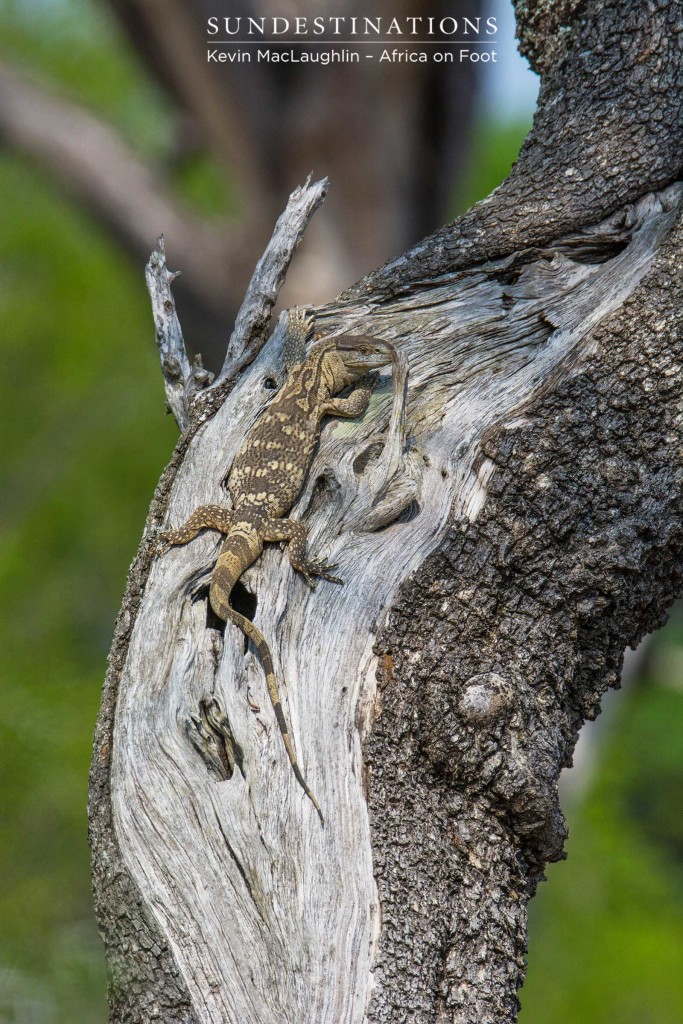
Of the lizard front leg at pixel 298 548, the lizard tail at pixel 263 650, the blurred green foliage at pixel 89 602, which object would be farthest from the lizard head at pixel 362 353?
the blurred green foliage at pixel 89 602

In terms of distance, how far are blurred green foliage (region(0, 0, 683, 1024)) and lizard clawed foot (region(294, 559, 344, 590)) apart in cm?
357

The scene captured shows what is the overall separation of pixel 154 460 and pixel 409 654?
41.1ft

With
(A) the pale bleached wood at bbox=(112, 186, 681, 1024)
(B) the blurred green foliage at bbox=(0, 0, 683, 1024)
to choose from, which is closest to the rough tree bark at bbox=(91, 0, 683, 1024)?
(A) the pale bleached wood at bbox=(112, 186, 681, 1024)

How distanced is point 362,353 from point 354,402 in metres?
0.21

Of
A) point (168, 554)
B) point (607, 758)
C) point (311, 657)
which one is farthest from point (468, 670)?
point (607, 758)

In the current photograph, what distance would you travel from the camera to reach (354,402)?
3.69 metres

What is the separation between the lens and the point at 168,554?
306cm

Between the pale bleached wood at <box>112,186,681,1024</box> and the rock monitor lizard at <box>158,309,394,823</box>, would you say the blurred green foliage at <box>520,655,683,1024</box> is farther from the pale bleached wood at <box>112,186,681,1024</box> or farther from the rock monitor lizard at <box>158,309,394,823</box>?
the pale bleached wood at <box>112,186,681,1024</box>

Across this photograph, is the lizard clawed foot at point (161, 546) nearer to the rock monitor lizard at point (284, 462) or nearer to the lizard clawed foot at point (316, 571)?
the rock monitor lizard at point (284, 462)

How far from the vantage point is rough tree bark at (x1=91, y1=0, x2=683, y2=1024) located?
7.53 ft

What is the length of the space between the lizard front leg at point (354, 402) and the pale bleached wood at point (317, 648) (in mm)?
76

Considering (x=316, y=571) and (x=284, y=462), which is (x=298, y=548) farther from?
(x=284, y=462)

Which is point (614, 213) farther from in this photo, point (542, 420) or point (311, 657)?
point (311, 657)

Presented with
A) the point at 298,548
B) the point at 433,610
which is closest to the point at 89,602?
the point at 298,548
